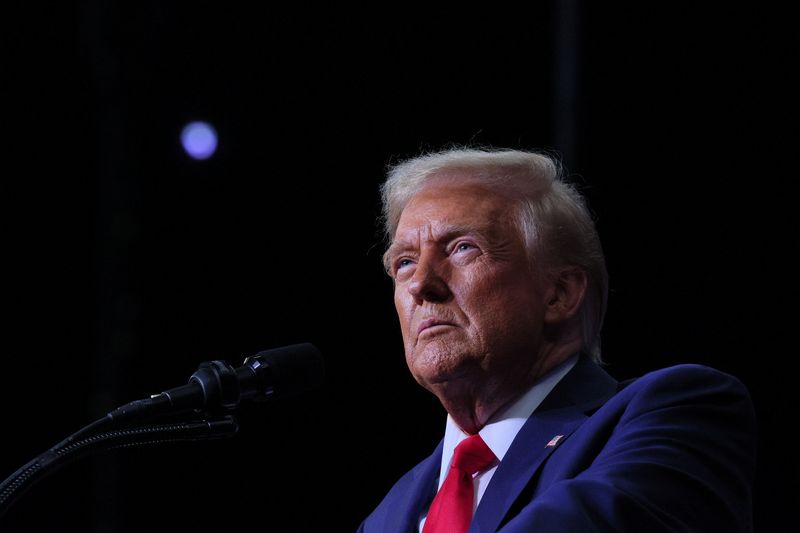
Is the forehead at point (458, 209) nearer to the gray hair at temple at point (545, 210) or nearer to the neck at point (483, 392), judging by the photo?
the gray hair at temple at point (545, 210)

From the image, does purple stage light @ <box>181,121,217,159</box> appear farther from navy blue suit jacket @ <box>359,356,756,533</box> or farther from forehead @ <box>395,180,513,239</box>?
navy blue suit jacket @ <box>359,356,756,533</box>

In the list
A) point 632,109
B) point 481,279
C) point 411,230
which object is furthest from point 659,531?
point 632,109

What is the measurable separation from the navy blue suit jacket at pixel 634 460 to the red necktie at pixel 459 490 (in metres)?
0.12

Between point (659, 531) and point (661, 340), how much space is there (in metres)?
2.30

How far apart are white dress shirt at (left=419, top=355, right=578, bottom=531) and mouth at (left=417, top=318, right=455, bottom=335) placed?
0.79 ft

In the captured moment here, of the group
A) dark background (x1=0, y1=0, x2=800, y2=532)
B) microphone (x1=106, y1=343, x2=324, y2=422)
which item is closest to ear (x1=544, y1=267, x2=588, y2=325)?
microphone (x1=106, y1=343, x2=324, y2=422)

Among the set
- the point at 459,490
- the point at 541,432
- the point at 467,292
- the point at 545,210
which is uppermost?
the point at 545,210

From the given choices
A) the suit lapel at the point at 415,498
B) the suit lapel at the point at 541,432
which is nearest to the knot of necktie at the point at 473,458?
the suit lapel at the point at 541,432

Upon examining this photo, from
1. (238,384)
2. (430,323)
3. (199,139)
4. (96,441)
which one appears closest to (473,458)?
(430,323)

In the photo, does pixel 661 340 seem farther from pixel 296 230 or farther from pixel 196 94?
pixel 196 94

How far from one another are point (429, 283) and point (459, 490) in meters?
0.48

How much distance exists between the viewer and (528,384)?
7.77 feet

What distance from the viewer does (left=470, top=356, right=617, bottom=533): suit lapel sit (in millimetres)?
2016

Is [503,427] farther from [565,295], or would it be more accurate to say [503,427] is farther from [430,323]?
[565,295]
